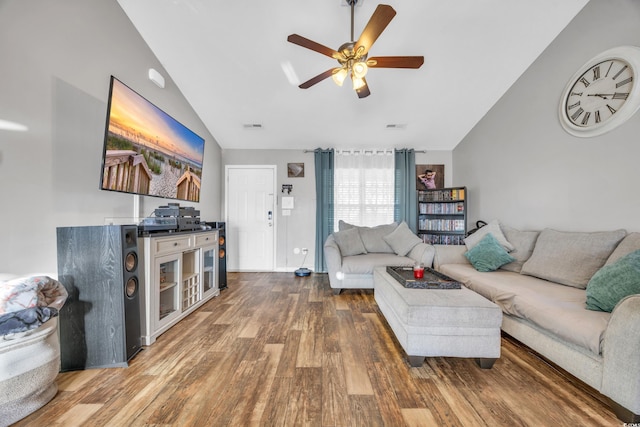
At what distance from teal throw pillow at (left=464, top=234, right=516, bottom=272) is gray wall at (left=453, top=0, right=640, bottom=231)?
0.61 m

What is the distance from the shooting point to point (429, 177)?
14.7ft

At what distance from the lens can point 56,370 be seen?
1392 mm

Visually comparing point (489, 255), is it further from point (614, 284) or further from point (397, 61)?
point (397, 61)

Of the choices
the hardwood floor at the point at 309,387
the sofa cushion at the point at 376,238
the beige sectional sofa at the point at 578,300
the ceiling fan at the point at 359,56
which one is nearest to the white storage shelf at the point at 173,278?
the hardwood floor at the point at 309,387

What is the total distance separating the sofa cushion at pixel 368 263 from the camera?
10.4 ft

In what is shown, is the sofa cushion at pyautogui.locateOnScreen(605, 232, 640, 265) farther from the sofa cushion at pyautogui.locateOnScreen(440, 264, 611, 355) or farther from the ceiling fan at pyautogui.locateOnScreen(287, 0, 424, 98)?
the ceiling fan at pyautogui.locateOnScreen(287, 0, 424, 98)

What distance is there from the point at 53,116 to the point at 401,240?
3.80m

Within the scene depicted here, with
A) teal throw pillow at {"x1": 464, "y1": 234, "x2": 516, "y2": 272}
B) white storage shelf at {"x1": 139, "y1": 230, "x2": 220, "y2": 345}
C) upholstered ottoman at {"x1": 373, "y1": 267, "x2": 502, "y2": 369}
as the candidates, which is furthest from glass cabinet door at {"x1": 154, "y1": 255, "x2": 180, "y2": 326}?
teal throw pillow at {"x1": 464, "y1": 234, "x2": 516, "y2": 272}

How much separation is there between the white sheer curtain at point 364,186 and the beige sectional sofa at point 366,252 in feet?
1.79

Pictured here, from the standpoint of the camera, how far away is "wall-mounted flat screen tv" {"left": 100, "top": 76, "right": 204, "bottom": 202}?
2021 mm

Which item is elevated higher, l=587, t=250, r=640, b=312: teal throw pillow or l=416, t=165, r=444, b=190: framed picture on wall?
l=416, t=165, r=444, b=190: framed picture on wall

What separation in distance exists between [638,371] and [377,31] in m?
2.43

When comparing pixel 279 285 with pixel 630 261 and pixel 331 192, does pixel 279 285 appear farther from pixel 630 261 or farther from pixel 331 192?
pixel 630 261

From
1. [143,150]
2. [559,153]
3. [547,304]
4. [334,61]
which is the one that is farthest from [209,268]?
[559,153]
